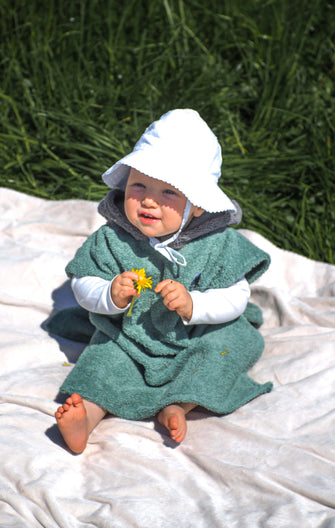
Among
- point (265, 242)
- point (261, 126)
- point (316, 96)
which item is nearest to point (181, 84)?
point (261, 126)

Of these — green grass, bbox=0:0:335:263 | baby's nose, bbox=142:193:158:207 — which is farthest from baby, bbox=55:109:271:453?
green grass, bbox=0:0:335:263

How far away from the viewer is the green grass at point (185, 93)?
3609 mm

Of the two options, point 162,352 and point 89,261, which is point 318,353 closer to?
point 162,352

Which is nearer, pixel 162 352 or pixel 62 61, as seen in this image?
pixel 162 352

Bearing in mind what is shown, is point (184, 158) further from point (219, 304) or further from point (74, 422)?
point (74, 422)

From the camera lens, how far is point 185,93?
3826mm

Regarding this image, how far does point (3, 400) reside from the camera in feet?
7.41

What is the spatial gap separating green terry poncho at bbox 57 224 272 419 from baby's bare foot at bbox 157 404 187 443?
3 centimetres

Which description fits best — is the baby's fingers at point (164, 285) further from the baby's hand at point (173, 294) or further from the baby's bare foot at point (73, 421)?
the baby's bare foot at point (73, 421)

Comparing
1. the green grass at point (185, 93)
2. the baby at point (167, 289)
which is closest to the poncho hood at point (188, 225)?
the baby at point (167, 289)

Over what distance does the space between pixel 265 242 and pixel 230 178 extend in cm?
59

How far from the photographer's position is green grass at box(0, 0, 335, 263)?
361 centimetres

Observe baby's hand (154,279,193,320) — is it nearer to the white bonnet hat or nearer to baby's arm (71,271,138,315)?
baby's arm (71,271,138,315)

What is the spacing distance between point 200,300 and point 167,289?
0.19m
